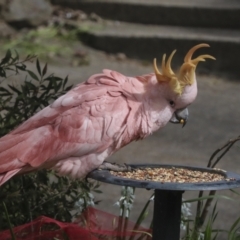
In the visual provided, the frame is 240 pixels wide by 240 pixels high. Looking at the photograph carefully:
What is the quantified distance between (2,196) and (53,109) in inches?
23.8

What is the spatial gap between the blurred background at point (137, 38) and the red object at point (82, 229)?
278 centimetres

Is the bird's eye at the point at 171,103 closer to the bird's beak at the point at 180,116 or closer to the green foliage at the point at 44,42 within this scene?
the bird's beak at the point at 180,116

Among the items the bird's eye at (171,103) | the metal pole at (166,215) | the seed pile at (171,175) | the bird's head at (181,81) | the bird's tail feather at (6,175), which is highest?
the bird's head at (181,81)

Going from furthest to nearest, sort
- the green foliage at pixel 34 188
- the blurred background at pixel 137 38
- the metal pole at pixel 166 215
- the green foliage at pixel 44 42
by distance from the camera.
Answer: the green foliage at pixel 44 42, the blurred background at pixel 137 38, the green foliage at pixel 34 188, the metal pole at pixel 166 215

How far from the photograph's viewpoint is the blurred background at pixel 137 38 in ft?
21.0

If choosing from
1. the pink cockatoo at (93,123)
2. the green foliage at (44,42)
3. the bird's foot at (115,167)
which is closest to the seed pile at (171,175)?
the bird's foot at (115,167)

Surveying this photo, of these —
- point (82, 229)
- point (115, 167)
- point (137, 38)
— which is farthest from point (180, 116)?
point (137, 38)

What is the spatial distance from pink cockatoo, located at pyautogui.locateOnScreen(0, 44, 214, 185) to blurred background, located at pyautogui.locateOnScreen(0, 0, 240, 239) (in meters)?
3.16

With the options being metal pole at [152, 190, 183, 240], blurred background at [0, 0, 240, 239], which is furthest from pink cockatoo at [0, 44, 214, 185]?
blurred background at [0, 0, 240, 239]

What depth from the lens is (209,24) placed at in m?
7.86

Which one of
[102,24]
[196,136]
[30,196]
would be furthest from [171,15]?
[30,196]

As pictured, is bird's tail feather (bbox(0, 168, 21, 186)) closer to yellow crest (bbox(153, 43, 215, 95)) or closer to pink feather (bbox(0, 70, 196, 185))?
pink feather (bbox(0, 70, 196, 185))

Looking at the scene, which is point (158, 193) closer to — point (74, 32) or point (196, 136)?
point (196, 136)

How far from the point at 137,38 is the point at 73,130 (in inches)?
197
